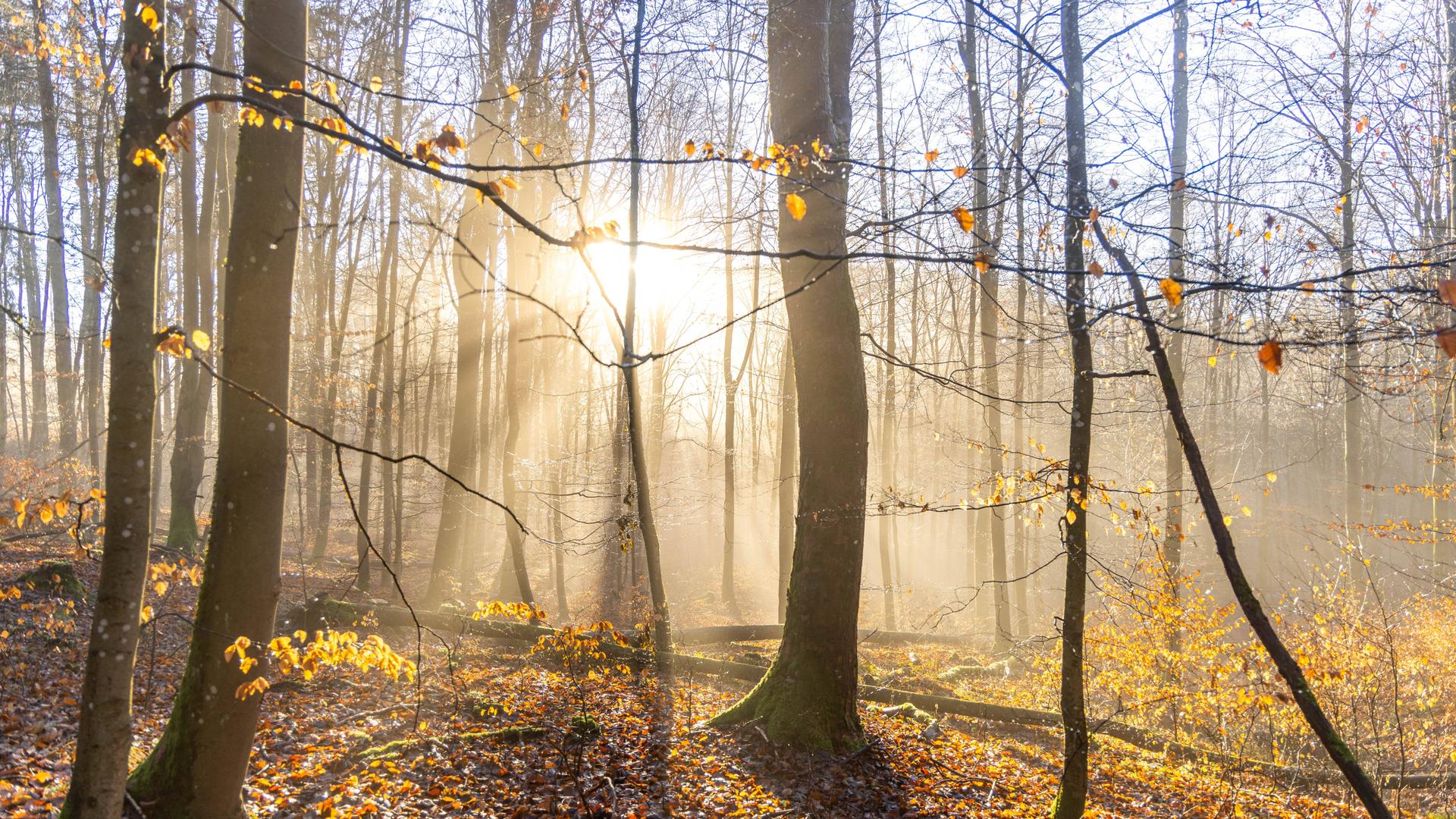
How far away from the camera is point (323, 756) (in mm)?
5914

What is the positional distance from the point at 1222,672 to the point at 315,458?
830 inches

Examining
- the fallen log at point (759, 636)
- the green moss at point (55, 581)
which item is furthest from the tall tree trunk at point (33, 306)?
the fallen log at point (759, 636)

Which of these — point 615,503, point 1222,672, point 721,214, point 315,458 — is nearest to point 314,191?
point 315,458

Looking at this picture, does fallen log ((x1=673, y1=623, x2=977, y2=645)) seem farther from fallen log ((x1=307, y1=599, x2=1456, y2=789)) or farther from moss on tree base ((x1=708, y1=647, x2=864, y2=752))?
moss on tree base ((x1=708, y1=647, x2=864, y2=752))

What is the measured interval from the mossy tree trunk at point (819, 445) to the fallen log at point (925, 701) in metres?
2.09

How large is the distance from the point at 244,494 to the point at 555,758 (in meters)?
3.35

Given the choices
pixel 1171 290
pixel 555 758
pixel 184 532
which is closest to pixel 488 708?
pixel 555 758

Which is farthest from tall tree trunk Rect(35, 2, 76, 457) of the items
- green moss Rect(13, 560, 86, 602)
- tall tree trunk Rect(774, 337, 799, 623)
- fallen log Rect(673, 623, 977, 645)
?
tall tree trunk Rect(774, 337, 799, 623)

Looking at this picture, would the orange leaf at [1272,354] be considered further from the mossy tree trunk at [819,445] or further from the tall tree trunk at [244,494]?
the tall tree trunk at [244,494]

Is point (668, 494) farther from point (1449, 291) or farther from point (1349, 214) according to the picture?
point (1449, 291)

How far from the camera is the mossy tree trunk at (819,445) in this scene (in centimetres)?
648

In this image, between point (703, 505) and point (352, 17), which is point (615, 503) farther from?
point (703, 505)

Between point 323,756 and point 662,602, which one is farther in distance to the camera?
point 662,602

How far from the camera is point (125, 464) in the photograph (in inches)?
106
